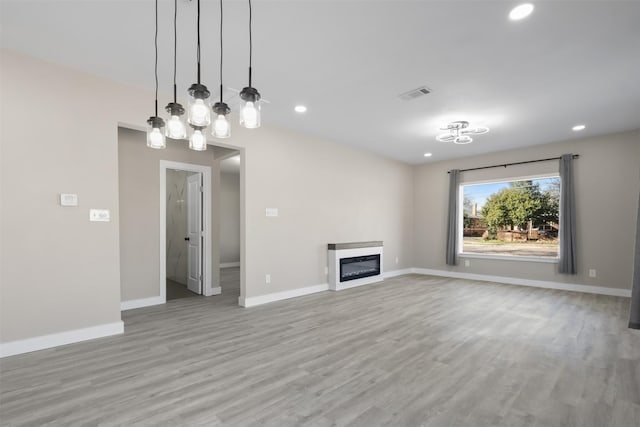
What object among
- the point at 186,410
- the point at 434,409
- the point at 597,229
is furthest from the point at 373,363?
the point at 597,229

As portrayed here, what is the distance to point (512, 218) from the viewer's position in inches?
263

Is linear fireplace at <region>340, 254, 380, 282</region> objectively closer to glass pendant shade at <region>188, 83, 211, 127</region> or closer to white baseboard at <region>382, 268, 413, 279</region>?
white baseboard at <region>382, 268, 413, 279</region>

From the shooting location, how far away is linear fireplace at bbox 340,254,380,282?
19.4 feet

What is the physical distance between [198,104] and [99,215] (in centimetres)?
237

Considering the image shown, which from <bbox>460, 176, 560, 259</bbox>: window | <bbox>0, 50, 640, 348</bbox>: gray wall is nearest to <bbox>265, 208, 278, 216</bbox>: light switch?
<bbox>0, 50, 640, 348</bbox>: gray wall

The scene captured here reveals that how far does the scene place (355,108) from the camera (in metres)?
4.23

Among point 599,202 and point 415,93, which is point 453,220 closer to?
point 599,202

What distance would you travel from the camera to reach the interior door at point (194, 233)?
5477 mm

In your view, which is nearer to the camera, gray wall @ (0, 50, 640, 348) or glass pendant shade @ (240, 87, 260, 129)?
glass pendant shade @ (240, 87, 260, 129)

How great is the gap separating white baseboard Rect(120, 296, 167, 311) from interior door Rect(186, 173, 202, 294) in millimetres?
779

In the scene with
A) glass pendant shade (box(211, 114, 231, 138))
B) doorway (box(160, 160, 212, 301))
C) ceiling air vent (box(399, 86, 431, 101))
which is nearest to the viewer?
glass pendant shade (box(211, 114, 231, 138))

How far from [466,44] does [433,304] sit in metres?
3.53

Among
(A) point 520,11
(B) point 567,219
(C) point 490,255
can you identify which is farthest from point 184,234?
(B) point 567,219

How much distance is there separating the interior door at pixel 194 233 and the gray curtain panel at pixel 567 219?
262 inches
